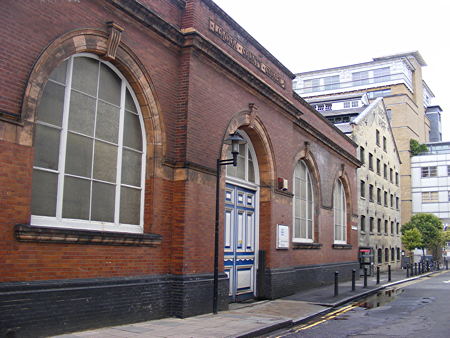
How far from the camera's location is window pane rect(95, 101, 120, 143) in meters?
9.35

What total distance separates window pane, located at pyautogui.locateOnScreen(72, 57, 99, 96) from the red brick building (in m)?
0.03

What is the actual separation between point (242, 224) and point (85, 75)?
6.81 m

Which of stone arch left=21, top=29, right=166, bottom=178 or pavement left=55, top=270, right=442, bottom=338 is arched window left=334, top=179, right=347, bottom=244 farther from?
stone arch left=21, top=29, right=166, bottom=178

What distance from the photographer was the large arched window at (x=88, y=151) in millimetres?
8133

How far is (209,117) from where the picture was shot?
11.9 metres

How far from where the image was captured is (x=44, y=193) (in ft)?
26.2

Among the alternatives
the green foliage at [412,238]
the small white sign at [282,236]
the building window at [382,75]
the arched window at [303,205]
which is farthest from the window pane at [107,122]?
the building window at [382,75]

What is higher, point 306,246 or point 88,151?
point 88,151

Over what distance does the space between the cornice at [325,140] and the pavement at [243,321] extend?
20.8 ft

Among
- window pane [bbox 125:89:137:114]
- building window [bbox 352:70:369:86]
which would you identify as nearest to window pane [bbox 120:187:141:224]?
window pane [bbox 125:89:137:114]

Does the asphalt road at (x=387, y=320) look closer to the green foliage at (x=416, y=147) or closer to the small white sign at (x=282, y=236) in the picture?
the small white sign at (x=282, y=236)

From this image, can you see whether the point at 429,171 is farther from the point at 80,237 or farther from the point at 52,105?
the point at 52,105

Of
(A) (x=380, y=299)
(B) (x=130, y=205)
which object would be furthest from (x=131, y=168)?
(A) (x=380, y=299)

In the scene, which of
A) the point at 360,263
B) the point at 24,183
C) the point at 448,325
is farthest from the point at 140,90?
the point at 360,263
